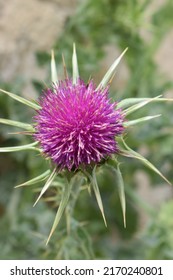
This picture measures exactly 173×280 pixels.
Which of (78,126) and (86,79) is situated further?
(86,79)

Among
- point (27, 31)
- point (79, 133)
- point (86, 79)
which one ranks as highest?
point (27, 31)

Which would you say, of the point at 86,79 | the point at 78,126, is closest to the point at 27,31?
the point at 86,79

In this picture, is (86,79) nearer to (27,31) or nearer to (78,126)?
(27,31)

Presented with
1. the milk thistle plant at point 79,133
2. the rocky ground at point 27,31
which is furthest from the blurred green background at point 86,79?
the milk thistle plant at point 79,133

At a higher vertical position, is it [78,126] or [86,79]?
[86,79]

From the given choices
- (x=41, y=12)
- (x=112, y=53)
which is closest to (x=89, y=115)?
(x=41, y=12)
